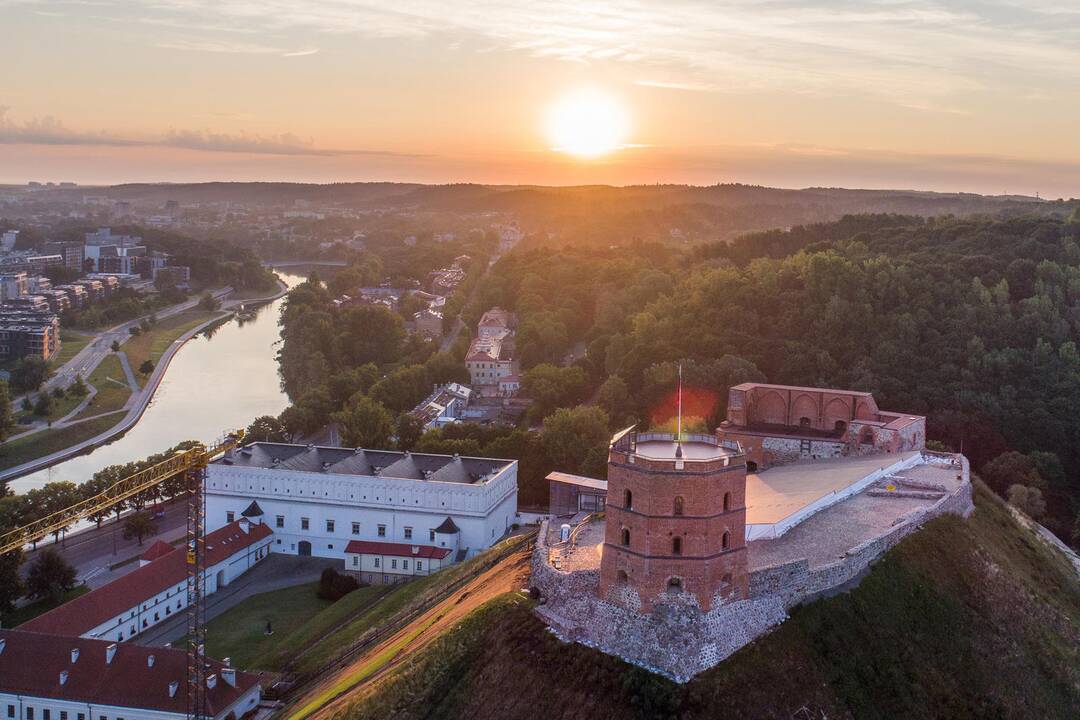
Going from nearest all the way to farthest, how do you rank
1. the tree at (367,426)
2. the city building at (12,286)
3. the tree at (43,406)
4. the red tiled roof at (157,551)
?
the red tiled roof at (157,551) → the tree at (367,426) → the tree at (43,406) → the city building at (12,286)

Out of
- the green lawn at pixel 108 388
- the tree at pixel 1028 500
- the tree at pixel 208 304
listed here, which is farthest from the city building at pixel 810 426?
the tree at pixel 208 304

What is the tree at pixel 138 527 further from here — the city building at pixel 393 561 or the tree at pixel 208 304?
the tree at pixel 208 304

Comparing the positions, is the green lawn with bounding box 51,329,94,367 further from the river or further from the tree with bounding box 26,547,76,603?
the tree with bounding box 26,547,76,603

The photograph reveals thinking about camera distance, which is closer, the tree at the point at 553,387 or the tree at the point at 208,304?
the tree at the point at 553,387

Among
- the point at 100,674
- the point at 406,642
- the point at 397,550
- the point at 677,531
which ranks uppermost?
the point at 677,531

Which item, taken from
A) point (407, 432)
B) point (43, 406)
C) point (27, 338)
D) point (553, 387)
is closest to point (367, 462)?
point (407, 432)

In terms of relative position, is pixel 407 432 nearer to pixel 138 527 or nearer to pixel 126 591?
pixel 138 527

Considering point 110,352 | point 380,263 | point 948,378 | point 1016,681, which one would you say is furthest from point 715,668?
point 380,263
